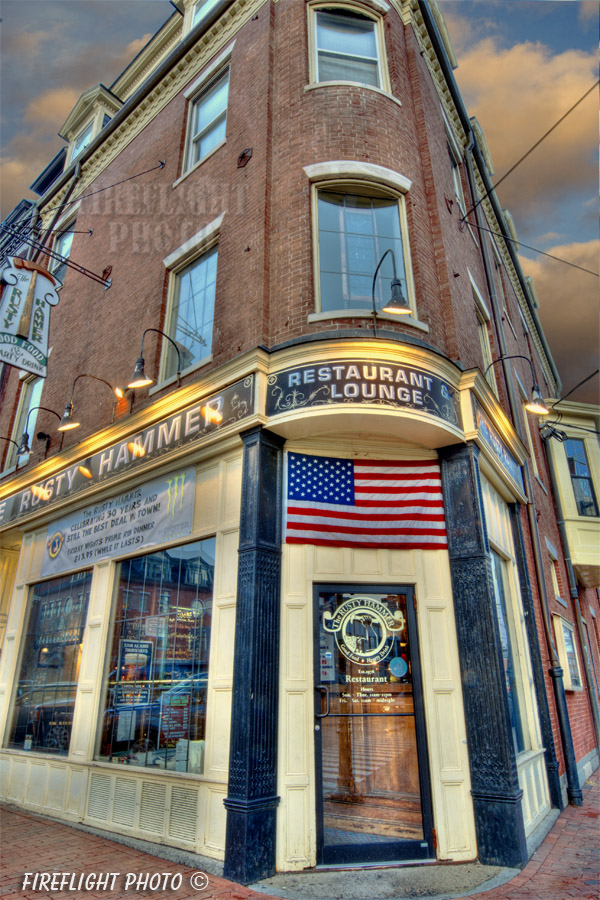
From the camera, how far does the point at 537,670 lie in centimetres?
830

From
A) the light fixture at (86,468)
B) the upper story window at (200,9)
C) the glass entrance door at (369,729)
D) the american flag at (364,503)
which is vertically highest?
the upper story window at (200,9)

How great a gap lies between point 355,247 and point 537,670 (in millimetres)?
6756

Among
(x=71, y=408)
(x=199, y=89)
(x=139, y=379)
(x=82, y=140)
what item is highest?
(x=82, y=140)

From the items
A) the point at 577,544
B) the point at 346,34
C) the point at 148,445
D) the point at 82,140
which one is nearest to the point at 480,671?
the point at 148,445

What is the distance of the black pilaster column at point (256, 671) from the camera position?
5.06 metres

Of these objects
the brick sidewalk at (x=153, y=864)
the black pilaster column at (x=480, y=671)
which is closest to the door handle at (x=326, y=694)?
the black pilaster column at (x=480, y=671)

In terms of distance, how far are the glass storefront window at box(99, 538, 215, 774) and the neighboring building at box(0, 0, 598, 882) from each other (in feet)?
0.14

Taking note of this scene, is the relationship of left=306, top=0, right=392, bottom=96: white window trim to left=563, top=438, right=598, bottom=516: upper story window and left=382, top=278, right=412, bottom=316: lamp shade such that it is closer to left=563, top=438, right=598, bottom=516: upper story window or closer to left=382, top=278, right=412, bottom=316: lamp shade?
left=382, top=278, right=412, bottom=316: lamp shade

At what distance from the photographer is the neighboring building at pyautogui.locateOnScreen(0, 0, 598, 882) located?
18.6 ft

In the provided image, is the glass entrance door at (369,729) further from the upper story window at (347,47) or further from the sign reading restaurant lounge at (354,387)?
the upper story window at (347,47)

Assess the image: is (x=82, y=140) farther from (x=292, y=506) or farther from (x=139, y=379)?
(x=292, y=506)

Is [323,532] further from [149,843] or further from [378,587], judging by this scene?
[149,843]

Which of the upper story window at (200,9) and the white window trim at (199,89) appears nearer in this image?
the white window trim at (199,89)

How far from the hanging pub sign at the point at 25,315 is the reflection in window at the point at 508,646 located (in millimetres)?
7317
